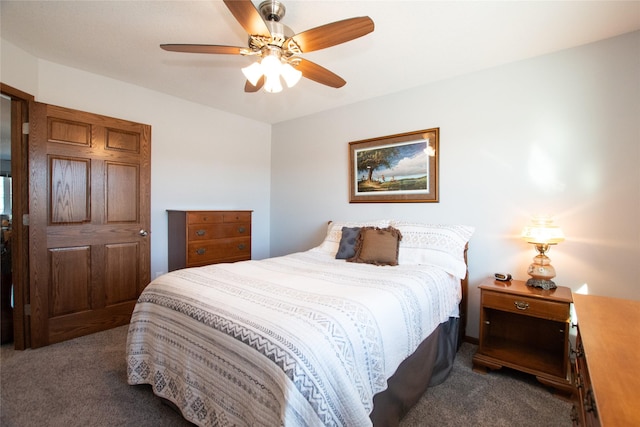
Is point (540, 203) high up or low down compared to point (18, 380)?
up

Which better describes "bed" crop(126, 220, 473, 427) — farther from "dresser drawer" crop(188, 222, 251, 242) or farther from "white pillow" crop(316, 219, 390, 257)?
"dresser drawer" crop(188, 222, 251, 242)

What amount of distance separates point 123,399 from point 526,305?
106 inches

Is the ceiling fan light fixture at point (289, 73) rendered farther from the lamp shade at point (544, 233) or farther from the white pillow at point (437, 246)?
the lamp shade at point (544, 233)

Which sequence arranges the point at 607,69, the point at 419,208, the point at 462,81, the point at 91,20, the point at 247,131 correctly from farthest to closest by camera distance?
the point at 247,131 → the point at 419,208 → the point at 462,81 → the point at 607,69 → the point at 91,20

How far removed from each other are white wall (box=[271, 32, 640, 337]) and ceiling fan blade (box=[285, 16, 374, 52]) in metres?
1.62

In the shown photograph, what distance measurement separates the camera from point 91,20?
1951mm

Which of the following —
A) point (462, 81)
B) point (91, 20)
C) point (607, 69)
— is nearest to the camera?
point (91, 20)

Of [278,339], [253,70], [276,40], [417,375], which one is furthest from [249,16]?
[417,375]

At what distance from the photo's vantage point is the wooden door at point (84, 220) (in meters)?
2.39

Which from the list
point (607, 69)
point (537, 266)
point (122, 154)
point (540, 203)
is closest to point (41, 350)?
point (122, 154)

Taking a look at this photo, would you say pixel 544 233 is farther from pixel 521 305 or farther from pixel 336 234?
pixel 336 234

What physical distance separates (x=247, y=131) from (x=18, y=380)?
330 cm

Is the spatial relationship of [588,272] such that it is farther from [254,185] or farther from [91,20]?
[91,20]

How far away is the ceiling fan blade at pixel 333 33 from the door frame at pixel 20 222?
2.38 m
